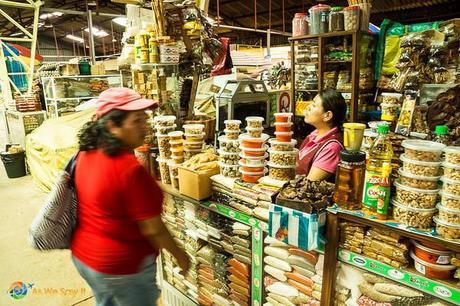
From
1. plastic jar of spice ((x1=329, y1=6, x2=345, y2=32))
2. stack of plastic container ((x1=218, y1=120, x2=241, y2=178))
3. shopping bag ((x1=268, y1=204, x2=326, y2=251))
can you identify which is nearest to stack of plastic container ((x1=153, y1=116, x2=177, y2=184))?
stack of plastic container ((x1=218, y1=120, x2=241, y2=178))

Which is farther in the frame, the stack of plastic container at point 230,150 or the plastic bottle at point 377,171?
the stack of plastic container at point 230,150

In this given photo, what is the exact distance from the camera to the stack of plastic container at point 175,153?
7.48 feet

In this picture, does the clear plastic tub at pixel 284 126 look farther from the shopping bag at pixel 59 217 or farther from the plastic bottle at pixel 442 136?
the shopping bag at pixel 59 217

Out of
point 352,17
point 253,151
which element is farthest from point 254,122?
point 352,17

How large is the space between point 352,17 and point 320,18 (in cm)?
40

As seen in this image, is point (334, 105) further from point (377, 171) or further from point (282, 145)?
point (377, 171)

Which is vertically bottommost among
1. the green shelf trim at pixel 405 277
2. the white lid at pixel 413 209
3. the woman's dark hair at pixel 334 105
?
the green shelf trim at pixel 405 277

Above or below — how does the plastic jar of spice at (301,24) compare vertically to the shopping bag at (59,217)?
above

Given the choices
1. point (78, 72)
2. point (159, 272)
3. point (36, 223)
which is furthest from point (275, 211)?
point (78, 72)

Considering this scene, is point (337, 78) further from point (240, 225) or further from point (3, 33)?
point (3, 33)

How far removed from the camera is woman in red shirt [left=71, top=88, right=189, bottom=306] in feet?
4.25

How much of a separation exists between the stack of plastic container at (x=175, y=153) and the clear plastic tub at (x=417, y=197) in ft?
4.70

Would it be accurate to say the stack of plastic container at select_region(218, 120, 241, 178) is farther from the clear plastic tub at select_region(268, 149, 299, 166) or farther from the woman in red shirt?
the woman in red shirt

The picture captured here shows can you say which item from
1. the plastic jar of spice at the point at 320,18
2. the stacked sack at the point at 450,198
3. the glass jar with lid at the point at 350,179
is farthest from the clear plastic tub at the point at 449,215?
the plastic jar of spice at the point at 320,18
